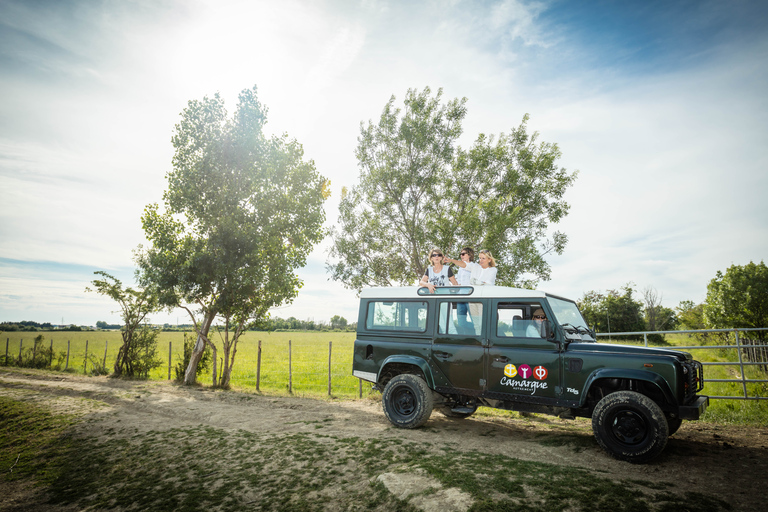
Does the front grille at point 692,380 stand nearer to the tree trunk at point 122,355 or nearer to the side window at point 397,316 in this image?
the side window at point 397,316

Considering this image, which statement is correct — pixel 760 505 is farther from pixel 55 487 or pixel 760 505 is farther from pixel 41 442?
pixel 41 442

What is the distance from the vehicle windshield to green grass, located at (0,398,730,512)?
95.0 inches

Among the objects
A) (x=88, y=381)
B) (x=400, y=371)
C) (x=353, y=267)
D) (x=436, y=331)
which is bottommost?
(x=88, y=381)

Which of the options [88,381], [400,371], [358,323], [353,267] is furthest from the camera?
[88,381]

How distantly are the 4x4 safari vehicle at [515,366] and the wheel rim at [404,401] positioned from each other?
2 cm

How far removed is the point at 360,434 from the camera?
7.65 metres

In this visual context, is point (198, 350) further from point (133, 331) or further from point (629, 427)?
point (629, 427)

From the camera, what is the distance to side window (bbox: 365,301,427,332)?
26.2 feet

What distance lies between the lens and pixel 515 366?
6.77m

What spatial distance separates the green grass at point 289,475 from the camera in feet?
15.2

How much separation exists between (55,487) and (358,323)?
6201 mm

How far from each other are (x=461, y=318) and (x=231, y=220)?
37.8 feet

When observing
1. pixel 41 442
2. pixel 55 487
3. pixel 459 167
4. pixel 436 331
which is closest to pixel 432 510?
pixel 436 331

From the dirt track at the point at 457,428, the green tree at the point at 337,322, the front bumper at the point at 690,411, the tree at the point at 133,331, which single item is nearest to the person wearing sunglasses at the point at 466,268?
the dirt track at the point at 457,428
